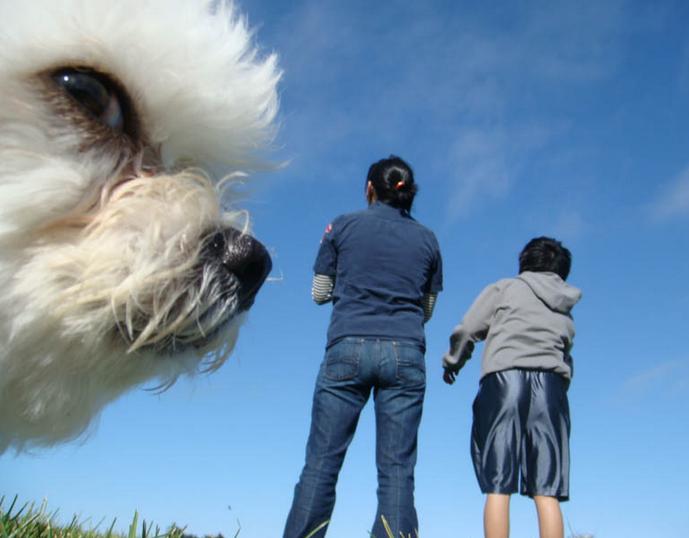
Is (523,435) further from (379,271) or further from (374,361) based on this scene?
(379,271)

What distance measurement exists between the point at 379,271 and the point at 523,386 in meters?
1.59

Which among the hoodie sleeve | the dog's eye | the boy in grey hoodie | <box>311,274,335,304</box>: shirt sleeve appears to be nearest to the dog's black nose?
the dog's eye

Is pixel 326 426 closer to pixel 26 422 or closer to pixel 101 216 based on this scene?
pixel 26 422

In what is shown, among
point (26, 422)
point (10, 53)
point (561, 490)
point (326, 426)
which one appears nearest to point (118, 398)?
point (26, 422)

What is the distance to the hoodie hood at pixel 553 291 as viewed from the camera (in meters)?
6.38

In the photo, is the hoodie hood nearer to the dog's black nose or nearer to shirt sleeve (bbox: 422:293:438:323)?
shirt sleeve (bbox: 422:293:438:323)

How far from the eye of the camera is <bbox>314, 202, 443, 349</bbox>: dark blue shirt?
17.8 feet

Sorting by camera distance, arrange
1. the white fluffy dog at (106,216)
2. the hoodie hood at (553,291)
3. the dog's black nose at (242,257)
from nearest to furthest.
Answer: the white fluffy dog at (106,216), the dog's black nose at (242,257), the hoodie hood at (553,291)

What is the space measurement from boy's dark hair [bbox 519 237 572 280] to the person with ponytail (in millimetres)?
1434

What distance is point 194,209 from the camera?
93.7 inches

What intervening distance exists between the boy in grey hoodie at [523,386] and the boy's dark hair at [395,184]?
1299 mm

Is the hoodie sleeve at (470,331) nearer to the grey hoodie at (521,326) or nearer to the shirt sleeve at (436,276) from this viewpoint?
the grey hoodie at (521,326)

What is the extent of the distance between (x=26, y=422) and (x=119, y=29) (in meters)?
1.34

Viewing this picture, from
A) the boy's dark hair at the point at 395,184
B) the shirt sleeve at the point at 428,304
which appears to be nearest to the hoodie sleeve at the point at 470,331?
the shirt sleeve at the point at 428,304
